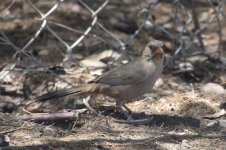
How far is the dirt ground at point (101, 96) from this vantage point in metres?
3.99

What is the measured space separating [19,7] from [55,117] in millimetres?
2424

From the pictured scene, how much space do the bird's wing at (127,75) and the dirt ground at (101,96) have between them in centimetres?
24

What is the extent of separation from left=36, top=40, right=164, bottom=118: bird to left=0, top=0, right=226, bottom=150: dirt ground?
143 millimetres

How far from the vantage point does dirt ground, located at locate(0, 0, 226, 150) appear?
3.99 m

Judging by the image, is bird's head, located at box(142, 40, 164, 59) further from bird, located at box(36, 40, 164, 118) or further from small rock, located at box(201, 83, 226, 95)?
small rock, located at box(201, 83, 226, 95)

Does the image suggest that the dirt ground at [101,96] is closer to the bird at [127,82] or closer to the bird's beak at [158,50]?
the bird at [127,82]

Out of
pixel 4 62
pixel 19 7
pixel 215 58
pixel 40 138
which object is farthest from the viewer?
pixel 19 7

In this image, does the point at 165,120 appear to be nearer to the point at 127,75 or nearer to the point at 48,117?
the point at 127,75

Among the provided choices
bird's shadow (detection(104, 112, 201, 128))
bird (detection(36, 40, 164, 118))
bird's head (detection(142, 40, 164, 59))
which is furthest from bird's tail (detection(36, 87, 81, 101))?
bird's head (detection(142, 40, 164, 59))

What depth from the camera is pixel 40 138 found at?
3.92 m

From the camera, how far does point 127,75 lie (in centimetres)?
457

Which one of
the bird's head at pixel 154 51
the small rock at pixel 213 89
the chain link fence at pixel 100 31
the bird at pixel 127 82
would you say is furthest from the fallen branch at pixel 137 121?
the chain link fence at pixel 100 31

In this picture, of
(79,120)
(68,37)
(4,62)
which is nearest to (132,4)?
(68,37)

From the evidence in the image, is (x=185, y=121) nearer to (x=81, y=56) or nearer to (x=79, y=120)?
(x=79, y=120)
